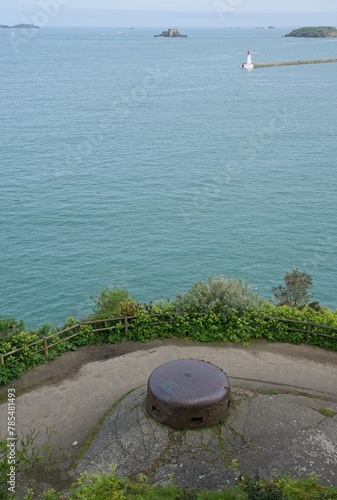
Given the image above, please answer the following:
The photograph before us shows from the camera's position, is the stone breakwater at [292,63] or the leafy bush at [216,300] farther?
the stone breakwater at [292,63]

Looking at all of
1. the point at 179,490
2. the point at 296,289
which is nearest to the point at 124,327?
the point at 179,490

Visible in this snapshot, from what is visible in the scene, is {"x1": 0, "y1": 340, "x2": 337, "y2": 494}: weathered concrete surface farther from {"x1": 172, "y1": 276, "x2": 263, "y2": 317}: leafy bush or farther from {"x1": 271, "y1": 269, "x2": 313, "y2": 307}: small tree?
{"x1": 271, "y1": 269, "x2": 313, "y2": 307}: small tree

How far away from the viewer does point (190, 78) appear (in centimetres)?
11431

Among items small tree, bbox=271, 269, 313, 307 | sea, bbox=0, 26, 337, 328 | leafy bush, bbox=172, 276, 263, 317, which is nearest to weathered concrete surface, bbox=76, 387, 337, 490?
leafy bush, bbox=172, 276, 263, 317

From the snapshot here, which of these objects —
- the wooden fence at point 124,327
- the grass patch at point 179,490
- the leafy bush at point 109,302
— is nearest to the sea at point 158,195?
the leafy bush at point 109,302

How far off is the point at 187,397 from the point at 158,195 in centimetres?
3284

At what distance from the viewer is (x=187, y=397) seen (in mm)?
13898

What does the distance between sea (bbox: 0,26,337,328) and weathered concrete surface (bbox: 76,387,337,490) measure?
9.17 meters

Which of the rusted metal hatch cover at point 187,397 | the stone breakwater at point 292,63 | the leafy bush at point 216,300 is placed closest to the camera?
the rusted metal hatch cover at point 187,397

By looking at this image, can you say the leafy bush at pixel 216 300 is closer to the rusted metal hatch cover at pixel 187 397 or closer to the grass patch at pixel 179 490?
the rusted metal hatch cover at pixel 187 397

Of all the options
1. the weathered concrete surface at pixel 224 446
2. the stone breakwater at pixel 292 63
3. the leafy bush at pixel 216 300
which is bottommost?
the weathered concrete surface at pixel 224 446

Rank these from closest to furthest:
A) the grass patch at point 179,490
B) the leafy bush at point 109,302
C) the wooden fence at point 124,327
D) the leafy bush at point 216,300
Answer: the grass patch at point 179,490
the wooden fence at point 124,327
the leafy bush at point 216,300
the leafy bush at point 109,302

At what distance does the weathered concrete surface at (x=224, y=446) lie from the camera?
1292 cm

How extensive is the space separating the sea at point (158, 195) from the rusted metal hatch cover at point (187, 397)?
28.7 feet
